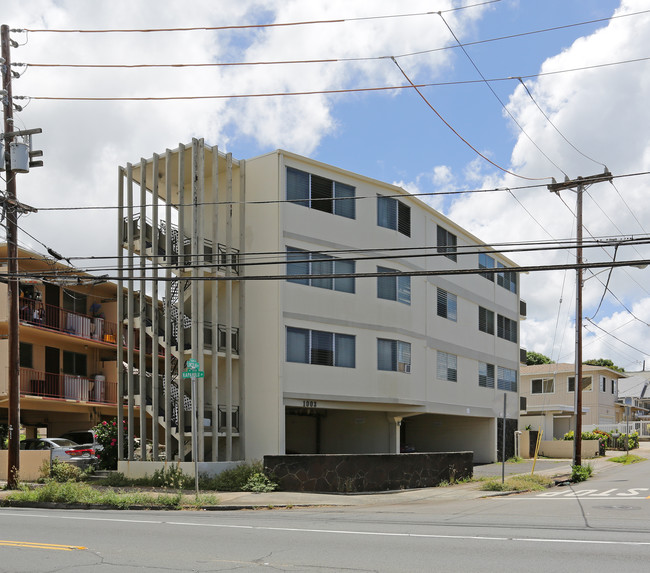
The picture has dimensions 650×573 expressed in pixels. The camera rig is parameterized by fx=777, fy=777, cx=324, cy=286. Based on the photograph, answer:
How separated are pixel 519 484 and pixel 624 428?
38.1m

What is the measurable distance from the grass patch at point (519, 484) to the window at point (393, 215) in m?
9.98

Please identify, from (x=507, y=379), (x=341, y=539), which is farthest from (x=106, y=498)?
(x=507, y=379)

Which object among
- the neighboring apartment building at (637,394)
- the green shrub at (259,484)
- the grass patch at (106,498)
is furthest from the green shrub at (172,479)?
the neighboring apartment building at (637,394)

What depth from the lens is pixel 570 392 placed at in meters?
61.2

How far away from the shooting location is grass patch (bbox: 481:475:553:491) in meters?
22.9

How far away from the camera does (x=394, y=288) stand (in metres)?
29.0

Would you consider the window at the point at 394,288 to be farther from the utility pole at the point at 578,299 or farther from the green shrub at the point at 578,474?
the green shrub at the point at 578,474

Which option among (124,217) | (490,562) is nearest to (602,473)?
(124,217)

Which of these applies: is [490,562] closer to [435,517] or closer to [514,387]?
[435,517]

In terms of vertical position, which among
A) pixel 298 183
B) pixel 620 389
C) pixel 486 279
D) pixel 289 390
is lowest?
pixel 620 389

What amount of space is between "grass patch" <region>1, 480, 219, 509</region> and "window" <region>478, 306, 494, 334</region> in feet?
68.7

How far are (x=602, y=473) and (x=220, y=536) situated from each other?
75.6 ft

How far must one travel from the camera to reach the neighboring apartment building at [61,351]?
1243 inches

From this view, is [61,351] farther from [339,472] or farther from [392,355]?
[339,472]
